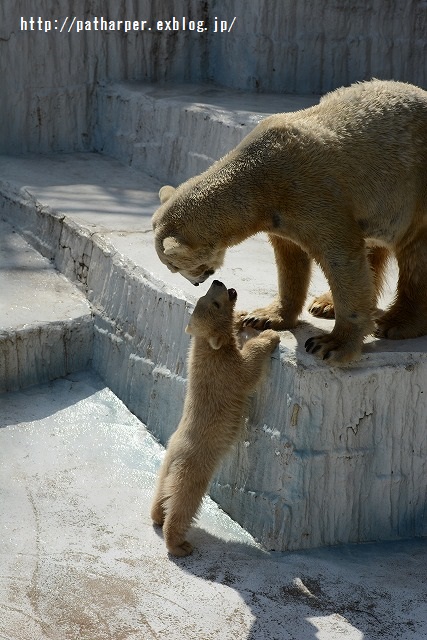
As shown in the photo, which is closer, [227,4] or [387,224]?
[387,224]

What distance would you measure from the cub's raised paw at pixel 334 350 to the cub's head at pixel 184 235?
0.57 metres

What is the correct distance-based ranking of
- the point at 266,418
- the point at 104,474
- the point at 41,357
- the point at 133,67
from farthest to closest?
the point at 133,67 < the point at 41,357 < the point at 104,474 < the point at 266,418

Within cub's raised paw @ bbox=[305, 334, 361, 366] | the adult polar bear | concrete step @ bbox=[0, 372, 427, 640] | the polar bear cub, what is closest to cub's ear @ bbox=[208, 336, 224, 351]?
the polar bear cub

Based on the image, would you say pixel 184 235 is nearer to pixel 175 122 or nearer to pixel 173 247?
pixel 173 247

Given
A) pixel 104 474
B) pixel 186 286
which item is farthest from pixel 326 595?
pixel 186 286

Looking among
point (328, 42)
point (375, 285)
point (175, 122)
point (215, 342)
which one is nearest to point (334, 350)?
point (215, 342)

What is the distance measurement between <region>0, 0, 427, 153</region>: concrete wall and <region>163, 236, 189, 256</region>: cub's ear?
4.91 m

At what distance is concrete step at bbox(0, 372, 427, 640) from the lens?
3.94 meters

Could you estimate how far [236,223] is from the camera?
4156mm

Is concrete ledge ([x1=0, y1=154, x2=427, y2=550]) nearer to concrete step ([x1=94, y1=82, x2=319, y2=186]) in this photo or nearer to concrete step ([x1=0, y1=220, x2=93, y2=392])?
concrete step ([x1=0, y1=220, x2=93, y2=392])

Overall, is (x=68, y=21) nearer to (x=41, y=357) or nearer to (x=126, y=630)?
(x=41, y=357)

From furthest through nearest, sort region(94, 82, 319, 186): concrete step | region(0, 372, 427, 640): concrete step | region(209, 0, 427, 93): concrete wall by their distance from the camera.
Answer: region(209, 0, 427, 93): concrete wall < region(94, 82, 319, 186): concrete step < region(0, 372, 427, 640): concrete step

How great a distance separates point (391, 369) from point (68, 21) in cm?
542

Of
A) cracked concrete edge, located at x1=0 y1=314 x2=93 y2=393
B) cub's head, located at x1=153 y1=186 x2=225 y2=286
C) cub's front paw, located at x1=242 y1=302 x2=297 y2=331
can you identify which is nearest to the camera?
cub's head, located at x1=153 y1=186 x2=225 y2=286
